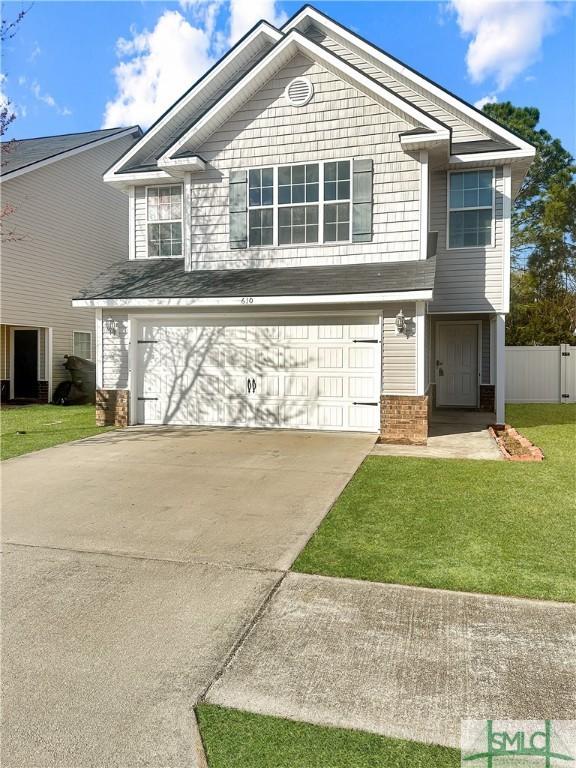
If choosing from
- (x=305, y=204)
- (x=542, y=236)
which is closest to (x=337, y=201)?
(x=305, y=204)

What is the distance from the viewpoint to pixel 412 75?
12297 mm

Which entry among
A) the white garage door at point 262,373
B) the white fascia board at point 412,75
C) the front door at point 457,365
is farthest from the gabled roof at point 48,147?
the front door at point 457,365

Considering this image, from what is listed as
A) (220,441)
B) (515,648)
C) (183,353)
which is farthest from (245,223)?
(515,648)

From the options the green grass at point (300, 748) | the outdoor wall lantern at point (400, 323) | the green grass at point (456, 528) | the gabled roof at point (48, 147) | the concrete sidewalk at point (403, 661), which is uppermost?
the gabled roof at point (48, 147)

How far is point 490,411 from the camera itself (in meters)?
14.7

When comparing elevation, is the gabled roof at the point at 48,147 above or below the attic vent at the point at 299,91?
above

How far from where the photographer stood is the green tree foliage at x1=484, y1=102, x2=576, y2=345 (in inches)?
1021

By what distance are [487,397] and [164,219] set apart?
9.39m

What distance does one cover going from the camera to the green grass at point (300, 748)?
7.56 feet

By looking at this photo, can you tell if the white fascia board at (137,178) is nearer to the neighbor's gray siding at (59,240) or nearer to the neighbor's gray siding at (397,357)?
the neighbor's gray siding at (59,240)

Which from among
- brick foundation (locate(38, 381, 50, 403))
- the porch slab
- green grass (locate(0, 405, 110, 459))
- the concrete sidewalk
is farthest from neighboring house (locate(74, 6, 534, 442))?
brick foundation (locate(38, 381, 50, 403))

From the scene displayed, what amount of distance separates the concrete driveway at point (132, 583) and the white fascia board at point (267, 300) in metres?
3.02

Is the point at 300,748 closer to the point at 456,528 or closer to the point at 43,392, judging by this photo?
the point at 456,528

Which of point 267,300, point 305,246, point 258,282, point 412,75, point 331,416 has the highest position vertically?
point 412,75
